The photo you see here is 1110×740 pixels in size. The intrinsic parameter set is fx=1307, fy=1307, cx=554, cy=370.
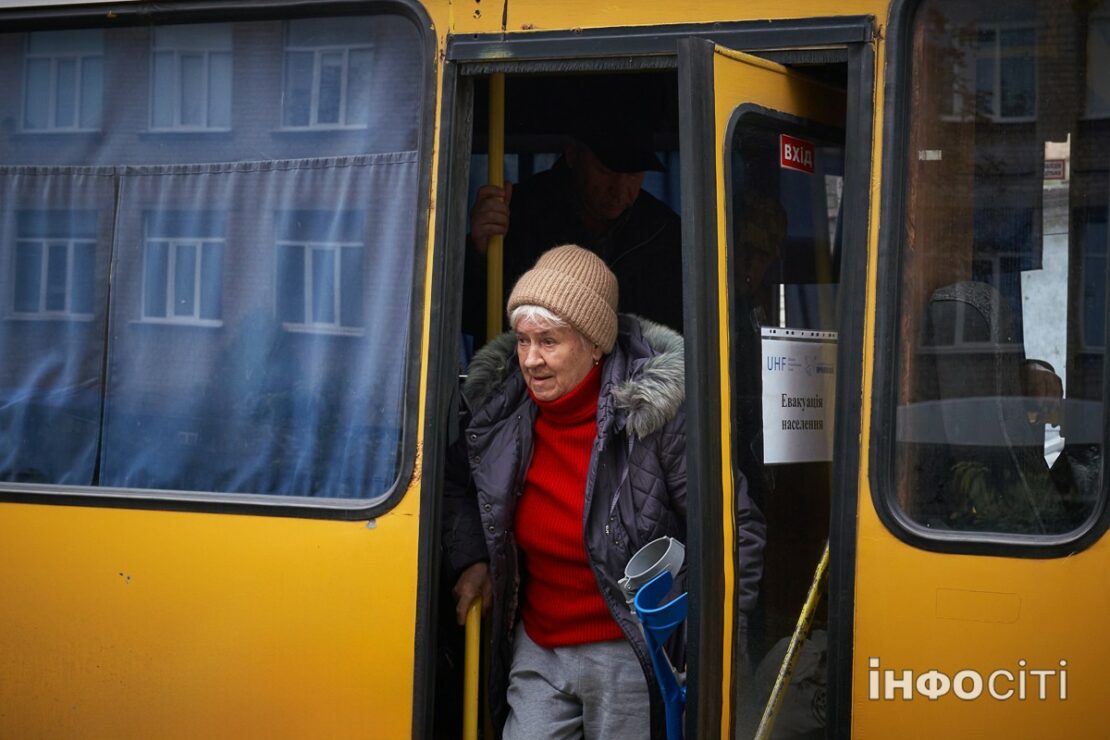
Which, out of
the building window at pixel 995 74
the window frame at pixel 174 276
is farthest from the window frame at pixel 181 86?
the building window at pixel 995 74

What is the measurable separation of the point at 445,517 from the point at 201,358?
80 cm

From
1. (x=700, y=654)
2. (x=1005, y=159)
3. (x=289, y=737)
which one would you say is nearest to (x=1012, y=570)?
(x=700, y=654)

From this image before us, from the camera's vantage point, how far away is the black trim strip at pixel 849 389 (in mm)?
2963

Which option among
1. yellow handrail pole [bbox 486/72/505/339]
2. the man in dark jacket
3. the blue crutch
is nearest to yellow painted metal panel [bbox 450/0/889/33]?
yellow handrail pole [bbox 486/72/505/339]

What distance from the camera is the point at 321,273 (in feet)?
11.4

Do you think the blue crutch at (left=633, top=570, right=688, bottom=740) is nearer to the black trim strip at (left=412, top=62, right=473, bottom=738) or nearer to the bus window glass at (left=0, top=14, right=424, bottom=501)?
the black trim strip at (left=412, top=62, right=473, bottom=738)

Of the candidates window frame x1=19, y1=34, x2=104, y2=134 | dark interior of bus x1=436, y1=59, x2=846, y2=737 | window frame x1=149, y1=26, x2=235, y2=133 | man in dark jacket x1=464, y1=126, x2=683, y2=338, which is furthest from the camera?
man in dark jacket x1=464, y1=126, x2=683, y2=338

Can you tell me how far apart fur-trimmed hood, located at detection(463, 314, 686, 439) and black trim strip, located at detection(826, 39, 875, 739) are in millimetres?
387

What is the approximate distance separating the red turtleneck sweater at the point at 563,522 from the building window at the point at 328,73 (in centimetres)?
92

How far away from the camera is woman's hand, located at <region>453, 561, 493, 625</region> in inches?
137

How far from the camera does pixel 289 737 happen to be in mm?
3408

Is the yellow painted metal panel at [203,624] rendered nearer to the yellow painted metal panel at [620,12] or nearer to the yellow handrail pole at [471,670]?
the yellow handrail pole at [471,670]

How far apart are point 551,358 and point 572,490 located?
34 centimetres

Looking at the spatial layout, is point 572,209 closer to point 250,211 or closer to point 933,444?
point 250,211
